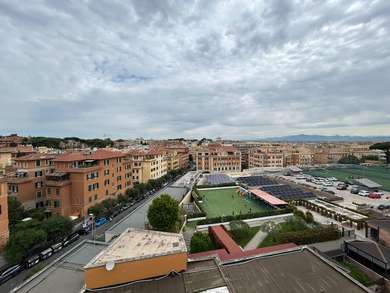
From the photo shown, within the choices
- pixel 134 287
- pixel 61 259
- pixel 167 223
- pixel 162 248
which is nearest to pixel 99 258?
pixel 134 287

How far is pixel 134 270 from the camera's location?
37.6ft

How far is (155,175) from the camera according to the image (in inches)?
2141

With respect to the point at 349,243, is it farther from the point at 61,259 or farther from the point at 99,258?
the point at 61,259

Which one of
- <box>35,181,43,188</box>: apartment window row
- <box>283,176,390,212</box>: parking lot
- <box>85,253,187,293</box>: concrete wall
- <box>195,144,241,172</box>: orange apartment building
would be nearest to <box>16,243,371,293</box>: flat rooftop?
<box>85,253,187,293</box>: concrete wall

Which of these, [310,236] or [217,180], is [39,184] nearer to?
[217,180]

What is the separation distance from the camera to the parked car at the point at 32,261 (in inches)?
797

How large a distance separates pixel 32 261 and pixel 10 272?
1808mm

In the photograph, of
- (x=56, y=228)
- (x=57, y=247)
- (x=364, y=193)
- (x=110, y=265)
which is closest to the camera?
(x=110, y=265)

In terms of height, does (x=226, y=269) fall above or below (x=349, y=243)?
above

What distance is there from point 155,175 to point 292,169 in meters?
42.9

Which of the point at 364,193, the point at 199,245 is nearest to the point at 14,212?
the point at 199,245

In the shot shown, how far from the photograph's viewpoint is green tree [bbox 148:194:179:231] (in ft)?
72.9

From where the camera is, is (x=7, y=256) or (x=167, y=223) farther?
(x=167, y=223)

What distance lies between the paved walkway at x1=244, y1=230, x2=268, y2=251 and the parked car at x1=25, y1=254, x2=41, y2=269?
18300 mm
